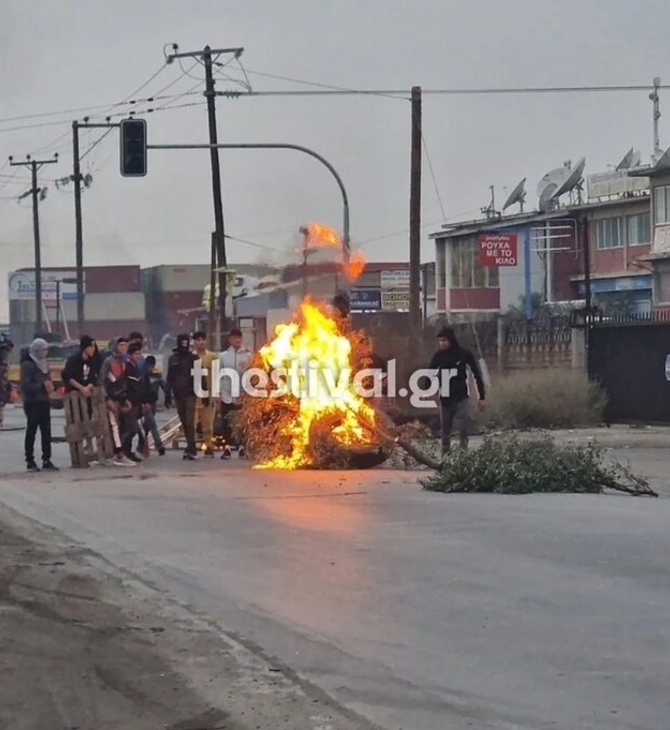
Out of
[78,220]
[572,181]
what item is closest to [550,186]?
[572,181]

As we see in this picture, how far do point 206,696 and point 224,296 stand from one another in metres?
33.0

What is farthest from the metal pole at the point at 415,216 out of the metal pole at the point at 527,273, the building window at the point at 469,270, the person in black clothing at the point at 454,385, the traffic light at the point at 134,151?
the building window at the point at 469,270

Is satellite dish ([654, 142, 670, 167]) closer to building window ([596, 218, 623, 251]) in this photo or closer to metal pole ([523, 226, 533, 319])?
building window ([596, 218, 623, 251])

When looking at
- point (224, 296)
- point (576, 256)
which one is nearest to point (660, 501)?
point (224, 296)

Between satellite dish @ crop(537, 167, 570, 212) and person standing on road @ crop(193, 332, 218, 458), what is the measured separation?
4869 cm

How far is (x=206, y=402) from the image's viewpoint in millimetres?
21516

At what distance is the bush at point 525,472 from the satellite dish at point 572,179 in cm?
5319

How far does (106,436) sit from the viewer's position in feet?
64.8

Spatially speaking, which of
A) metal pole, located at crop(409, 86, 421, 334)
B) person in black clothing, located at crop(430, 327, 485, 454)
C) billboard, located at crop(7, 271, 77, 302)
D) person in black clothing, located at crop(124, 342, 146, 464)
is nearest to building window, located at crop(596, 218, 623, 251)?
metal pole, located at crop(409, 86, 421, 334)

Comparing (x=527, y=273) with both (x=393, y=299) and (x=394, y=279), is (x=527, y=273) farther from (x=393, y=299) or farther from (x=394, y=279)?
(x=393, y=299)

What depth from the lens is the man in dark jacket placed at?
20969 mm

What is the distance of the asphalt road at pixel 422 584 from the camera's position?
714cm

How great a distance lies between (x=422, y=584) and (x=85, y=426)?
1036 cm

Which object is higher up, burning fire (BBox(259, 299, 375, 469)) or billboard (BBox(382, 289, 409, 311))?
billboard (BBox(382, 289, 409, 311))
